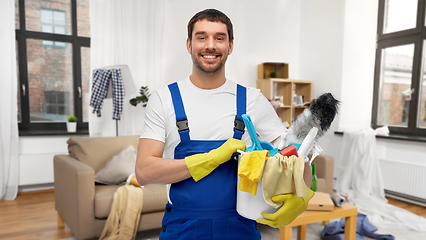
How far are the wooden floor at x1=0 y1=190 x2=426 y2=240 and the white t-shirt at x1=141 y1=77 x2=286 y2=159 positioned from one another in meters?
2.03

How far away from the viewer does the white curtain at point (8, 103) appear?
11.2 ft

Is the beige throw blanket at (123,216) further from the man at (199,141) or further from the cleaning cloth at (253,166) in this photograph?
the cleaning cloth at (253,166)

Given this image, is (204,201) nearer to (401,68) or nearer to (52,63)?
(52,63)

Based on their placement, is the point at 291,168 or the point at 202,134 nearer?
the point at 291,168

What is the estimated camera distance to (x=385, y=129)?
3783mm

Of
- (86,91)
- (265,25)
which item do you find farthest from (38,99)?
(265,25)

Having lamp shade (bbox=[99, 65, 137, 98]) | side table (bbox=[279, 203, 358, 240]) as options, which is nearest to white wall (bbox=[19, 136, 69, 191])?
lamp shade (bbox=[99, 65, 137, 98])

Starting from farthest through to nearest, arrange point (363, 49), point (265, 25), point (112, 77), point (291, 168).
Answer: point (265, 25), point (363, 49), point (112, 77), point (291, 168)

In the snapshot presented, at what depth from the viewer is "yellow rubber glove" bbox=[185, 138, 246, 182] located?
810 millimetres

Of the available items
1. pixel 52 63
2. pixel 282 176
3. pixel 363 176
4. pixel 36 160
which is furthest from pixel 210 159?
pixel 52 63

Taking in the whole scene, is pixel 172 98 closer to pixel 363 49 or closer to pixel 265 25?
pixel 363 49

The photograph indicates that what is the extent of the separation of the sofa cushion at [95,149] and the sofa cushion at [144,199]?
273mm

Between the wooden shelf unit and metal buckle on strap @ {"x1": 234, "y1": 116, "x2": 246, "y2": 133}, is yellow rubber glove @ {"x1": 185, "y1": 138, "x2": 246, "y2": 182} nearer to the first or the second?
metal buckle on strap @ {"x1": 234, "y1": 116, "x2": 246, "y2": 133}

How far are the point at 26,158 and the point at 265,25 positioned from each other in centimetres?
378
